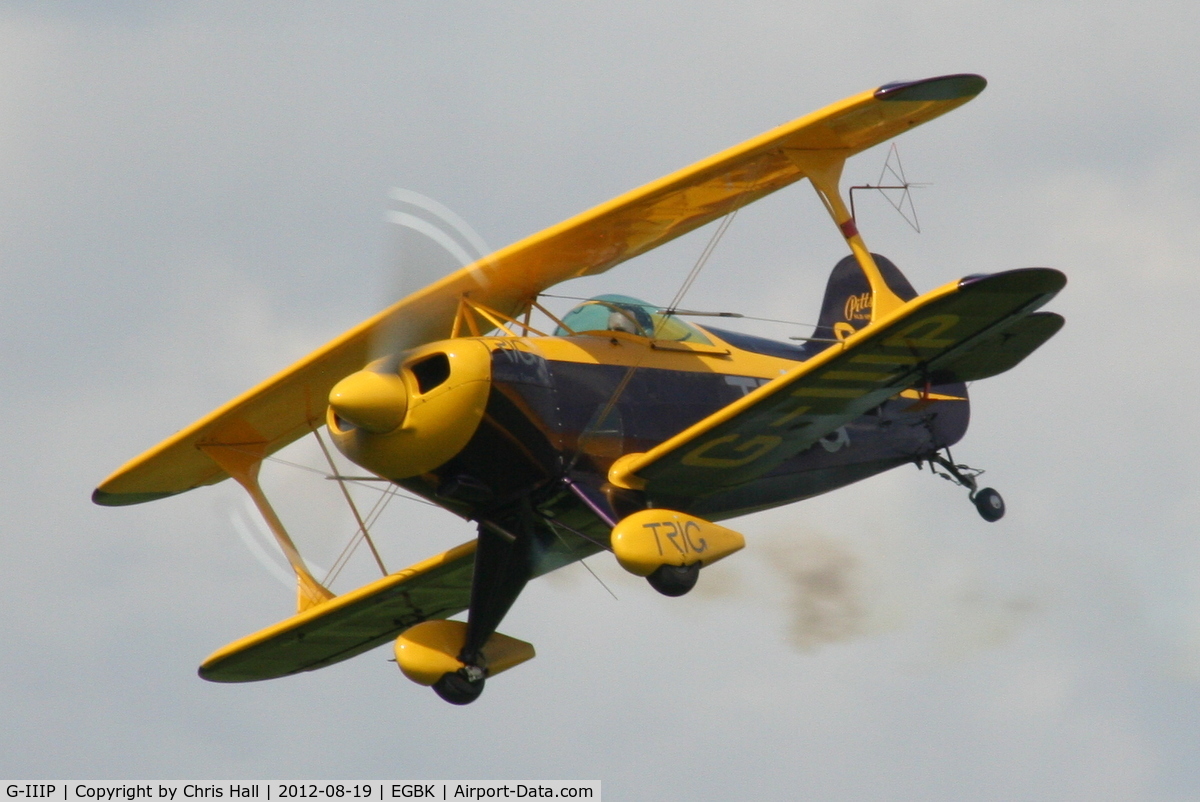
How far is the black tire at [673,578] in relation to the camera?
533 inches

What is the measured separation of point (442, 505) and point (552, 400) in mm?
1126

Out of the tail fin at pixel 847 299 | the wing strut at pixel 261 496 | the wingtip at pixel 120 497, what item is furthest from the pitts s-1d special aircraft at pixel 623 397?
the wingtip at pixel 120 497

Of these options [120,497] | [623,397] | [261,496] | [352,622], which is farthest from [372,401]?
[120,497]

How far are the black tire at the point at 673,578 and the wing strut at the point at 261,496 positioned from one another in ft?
14.7

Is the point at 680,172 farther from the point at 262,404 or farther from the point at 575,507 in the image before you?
the point at 262,404

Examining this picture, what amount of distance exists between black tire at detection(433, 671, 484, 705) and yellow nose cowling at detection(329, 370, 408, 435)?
235 centimetres

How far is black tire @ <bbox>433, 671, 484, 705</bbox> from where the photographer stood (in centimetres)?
1512

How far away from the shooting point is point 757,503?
1587cm

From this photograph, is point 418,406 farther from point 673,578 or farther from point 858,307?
point 858,307

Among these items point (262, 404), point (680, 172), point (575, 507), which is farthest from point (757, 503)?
point (262, 404)

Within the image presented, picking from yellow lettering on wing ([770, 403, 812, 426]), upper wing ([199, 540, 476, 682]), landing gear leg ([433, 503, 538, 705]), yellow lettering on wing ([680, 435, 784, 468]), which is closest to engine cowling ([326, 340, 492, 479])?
landing gear leg ([433, 503, 538, 705])

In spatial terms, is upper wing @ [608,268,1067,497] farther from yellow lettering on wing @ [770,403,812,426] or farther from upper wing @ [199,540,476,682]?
upper wing @ [199,540,476,682]

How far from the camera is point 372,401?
13570mm

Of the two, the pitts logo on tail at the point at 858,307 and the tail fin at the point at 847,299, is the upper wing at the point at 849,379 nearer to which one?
the tail fin at the point at 847,299
